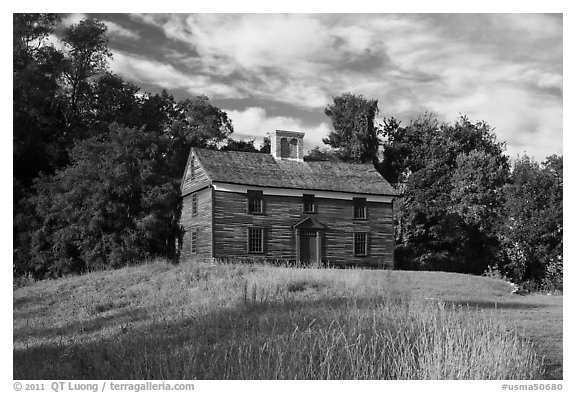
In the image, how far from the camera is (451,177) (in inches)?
1736

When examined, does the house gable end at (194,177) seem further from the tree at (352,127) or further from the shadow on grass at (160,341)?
the shadow on grass at (160,341)

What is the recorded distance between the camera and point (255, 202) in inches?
1287

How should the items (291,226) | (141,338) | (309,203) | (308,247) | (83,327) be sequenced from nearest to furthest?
(141,338)
(83,327)
(291,226)
(308,247)
(309,203)

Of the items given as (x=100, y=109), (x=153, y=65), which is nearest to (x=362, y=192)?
(x=100, y=109)

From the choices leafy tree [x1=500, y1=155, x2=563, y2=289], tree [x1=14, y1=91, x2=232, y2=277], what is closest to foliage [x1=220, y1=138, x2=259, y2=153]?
tree [x1=14, y1=91, x2=232, y2=277]

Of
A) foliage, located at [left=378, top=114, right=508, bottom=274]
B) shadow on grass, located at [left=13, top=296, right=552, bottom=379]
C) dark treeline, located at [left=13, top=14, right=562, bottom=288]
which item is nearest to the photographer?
shadow on grass, located at [left=13, top=296, right=552, bottom=379]

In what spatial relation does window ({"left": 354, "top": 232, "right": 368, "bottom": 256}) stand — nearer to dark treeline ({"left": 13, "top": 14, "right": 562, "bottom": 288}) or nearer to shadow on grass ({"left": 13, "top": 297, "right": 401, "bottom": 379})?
dark treeline ({"left": 13, "top": 14, "right": 562, "bottom": 288})

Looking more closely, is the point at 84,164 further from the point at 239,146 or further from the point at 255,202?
the point at 239,146

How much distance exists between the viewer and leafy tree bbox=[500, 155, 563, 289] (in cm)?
3372

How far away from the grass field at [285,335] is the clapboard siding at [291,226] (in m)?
10.4

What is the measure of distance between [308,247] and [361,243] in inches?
131

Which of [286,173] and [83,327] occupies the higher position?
[286,173]

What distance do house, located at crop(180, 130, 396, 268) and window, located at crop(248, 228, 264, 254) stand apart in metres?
0.03

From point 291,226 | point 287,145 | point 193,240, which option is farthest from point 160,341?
point 287,145
